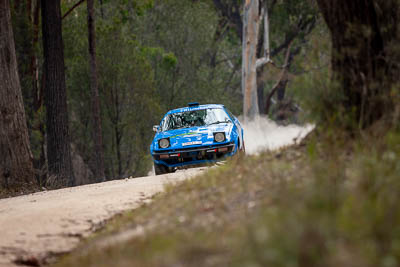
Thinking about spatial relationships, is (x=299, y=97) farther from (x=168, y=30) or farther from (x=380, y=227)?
(x=168, y=30)

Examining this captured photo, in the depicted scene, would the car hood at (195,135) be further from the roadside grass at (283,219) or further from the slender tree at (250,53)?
the slender tree at (250,53)

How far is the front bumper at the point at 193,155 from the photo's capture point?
12461 mm

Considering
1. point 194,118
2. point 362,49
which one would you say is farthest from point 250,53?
point 362,49

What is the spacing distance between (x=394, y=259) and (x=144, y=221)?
2892mm

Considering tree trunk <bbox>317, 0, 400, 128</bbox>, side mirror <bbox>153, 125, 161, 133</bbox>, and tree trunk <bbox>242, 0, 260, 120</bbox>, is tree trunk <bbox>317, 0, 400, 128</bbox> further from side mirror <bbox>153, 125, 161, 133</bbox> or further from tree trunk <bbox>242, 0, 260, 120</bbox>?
tree trunk <bbox>242, 0, 260, 120</bbox>

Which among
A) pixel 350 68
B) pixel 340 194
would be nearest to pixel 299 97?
pixel 350 68

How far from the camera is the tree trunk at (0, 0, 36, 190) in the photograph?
13711mm

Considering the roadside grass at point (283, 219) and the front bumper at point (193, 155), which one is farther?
the front bumper at point (193, 155)

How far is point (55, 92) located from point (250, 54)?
13266mm

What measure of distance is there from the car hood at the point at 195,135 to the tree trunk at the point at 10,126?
307 centimetres

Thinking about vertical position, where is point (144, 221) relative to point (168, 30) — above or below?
below

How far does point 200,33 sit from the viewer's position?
36.1 metres

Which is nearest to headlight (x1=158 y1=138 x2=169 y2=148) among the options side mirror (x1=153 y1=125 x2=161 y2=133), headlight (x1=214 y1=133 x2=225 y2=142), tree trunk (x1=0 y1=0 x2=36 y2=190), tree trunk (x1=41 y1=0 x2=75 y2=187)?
side mirror (x1=153 y1=125 x2=161 y2=133)

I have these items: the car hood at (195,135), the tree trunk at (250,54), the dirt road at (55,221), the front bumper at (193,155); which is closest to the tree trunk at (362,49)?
the dirt road at (55,221)
